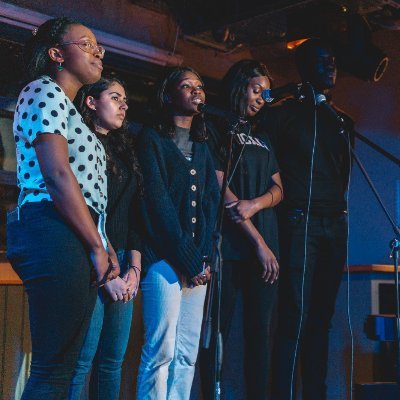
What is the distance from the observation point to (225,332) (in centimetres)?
291

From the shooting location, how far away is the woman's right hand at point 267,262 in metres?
2.93

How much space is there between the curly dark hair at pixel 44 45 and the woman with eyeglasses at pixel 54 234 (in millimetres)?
99

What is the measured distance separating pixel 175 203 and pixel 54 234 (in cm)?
98

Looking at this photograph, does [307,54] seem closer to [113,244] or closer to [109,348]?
[113,244]

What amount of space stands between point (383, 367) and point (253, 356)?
3.42 ft

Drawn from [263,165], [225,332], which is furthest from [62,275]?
[263,165]

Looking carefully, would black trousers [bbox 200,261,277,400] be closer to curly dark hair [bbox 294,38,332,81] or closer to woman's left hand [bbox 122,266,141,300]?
woman's left hand [bbox 122,266,141,300]

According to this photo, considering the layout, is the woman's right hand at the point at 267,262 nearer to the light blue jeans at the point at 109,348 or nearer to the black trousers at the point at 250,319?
the black trousers at the point at 250,319

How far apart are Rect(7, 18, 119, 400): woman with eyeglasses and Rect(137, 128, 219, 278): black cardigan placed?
65 cm

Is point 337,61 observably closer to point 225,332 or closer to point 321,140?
point 321,140

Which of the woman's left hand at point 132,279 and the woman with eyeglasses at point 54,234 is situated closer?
the woman with eyeglasses at point 54,234

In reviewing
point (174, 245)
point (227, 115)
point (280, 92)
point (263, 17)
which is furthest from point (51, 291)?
point (263, 17)

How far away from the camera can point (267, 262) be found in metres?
2.93

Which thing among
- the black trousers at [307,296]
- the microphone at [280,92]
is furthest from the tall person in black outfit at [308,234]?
the microphone at [280,92]
